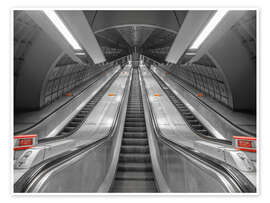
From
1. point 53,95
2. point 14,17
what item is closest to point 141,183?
point 14,17

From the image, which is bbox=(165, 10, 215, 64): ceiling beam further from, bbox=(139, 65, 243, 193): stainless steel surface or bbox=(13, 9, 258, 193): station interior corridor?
bbox=(139, 65, 243, 193): stainless steel surface

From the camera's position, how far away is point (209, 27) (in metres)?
2.35

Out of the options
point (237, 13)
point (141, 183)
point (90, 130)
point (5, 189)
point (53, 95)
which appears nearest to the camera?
point (5, 189)

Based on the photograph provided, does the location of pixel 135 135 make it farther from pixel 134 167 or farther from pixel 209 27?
pixel 209 27

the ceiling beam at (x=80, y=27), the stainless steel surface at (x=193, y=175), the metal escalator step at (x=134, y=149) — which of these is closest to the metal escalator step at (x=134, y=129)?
the metal escalator step at (x=134, y=149)

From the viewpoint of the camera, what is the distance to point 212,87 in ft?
39.5

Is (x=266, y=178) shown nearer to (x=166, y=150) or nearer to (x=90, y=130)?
(x=166, y=150)

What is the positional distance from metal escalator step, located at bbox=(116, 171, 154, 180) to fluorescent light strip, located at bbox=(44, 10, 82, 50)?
10.0 feet

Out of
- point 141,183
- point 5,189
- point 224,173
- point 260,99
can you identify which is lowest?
point 141,183

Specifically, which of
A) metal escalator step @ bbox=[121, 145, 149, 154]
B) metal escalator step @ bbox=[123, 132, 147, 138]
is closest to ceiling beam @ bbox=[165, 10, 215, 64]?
metal escalator step @ bbox=[121, 145, 149, 154]

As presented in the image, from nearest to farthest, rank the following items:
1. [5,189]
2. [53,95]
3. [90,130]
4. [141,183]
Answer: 1. [5,189]
2. [141,183]
3. [90,130]
4. [53,95]

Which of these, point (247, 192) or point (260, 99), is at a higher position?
point (260, 99)

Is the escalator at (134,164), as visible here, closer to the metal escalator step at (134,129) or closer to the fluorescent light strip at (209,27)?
the metal escalator step at (134,129)
